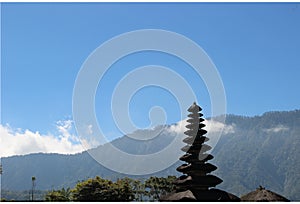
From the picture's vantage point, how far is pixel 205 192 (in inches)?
966

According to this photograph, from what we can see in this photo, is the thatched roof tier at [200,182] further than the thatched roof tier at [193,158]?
No

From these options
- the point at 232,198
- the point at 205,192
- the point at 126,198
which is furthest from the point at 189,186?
the point at 126,198

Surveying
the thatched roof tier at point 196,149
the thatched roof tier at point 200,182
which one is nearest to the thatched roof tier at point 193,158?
the thatched roof tier at point 196,149

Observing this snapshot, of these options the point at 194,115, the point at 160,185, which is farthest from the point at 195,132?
the point at 160,185

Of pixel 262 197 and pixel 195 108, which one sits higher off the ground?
pixel 195 108

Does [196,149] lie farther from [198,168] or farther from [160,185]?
[160,185]

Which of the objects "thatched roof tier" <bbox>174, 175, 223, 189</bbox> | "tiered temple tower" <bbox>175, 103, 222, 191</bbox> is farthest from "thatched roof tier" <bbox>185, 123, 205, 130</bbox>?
"thatched roof tier" <bbox>174, 175, 223, 189</bbox>

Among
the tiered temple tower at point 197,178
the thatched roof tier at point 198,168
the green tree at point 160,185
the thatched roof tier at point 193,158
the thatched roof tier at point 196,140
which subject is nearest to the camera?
the tiered temple tower at point 197,178

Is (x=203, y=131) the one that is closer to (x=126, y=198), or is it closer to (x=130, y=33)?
(x=130, y=33)

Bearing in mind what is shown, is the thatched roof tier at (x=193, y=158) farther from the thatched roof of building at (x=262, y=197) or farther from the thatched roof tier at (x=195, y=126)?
the thatched roof of building at (x=262, y=197)

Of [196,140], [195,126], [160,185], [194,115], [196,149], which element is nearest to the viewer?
[196,149]

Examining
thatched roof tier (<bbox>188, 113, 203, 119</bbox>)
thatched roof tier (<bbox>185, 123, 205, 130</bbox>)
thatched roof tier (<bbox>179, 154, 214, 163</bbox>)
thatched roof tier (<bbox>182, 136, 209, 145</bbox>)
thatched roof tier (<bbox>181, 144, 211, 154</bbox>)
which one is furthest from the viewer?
thatched roof tier (<bbox>188, 113, 203, 119</bbox>)

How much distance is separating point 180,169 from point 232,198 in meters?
4.04

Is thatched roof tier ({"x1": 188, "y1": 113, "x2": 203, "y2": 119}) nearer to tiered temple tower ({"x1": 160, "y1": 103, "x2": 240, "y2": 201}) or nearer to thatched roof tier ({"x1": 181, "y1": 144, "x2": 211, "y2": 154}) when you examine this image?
tiered temple tower ({"x1": 160, "y1": 103, "x2": 240, "y2": 201})
